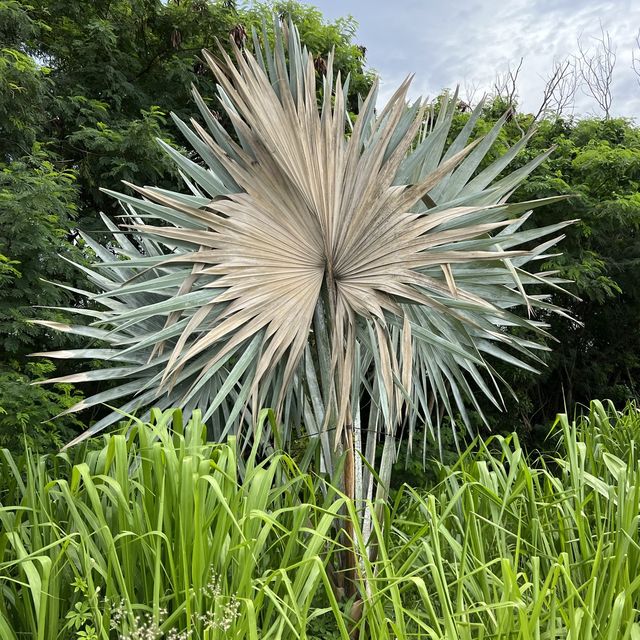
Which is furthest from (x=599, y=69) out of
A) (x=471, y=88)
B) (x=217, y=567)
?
(x=217, y=567)

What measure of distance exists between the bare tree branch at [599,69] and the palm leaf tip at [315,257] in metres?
11.9

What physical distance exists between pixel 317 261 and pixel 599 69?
1303 centimetres

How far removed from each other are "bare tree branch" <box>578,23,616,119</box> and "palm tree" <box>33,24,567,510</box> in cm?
1196

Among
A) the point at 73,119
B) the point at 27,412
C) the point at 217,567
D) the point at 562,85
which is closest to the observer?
the point at 217,567

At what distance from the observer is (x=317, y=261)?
8.75 ft

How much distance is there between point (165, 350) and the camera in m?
2.91

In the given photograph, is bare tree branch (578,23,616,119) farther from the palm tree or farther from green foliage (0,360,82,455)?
green foliage (0,360,82,455)

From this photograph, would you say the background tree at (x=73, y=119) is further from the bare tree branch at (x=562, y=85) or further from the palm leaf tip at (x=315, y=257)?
the bare tree branch at (x=562, y=85)

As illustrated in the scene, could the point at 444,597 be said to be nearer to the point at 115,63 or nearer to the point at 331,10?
the point at 115,63

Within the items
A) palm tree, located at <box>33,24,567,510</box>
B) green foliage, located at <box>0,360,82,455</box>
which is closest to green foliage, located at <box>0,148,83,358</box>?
green foliage, located at <box>0,360,82,455</box>

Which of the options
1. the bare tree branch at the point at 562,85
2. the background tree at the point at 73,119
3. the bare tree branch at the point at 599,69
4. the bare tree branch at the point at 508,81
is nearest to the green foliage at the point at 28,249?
the background tree at the point at 73,119

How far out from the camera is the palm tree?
241 cm

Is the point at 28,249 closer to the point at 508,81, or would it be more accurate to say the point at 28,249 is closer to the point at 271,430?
the point at 271,430

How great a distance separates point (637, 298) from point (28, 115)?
5839 mm
